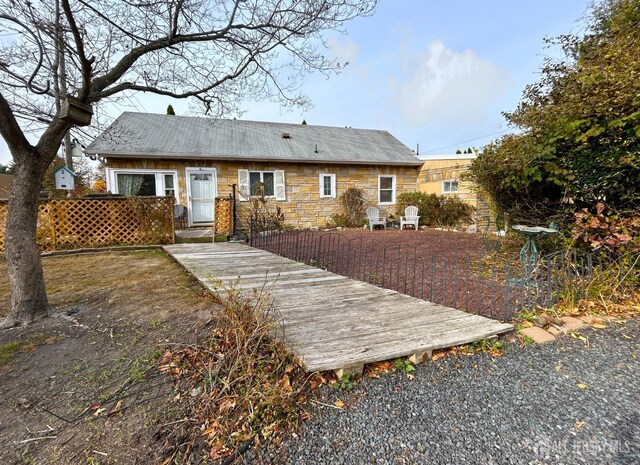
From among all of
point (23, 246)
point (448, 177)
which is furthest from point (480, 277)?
point (448, 177)

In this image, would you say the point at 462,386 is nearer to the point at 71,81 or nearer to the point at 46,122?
the point at 46,122

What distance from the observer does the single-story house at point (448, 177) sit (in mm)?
10531

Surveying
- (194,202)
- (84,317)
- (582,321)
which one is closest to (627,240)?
(582,321)

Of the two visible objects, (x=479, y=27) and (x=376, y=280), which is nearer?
(x=376, y=280)

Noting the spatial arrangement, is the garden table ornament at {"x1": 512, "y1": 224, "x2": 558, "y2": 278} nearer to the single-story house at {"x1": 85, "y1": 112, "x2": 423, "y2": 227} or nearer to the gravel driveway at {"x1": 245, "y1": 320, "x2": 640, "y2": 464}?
the gravel driveway at {"x1": 245, "y1": 320, "x2": 640, "y2": 464}

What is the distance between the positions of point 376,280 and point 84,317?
11.2 feet

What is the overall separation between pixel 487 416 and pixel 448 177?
1099 cm

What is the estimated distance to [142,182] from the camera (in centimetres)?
976

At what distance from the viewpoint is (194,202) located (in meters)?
10.3

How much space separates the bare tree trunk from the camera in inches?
113

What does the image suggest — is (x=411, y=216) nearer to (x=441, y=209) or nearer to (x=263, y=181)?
(x=441, y=209)

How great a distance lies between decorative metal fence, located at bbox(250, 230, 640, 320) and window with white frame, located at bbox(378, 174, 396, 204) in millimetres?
5943

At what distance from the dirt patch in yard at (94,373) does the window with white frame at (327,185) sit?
8239mm

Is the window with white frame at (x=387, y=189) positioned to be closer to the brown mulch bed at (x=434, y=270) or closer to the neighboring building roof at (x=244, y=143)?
the neighboring building roof at (x=244, y=143)
